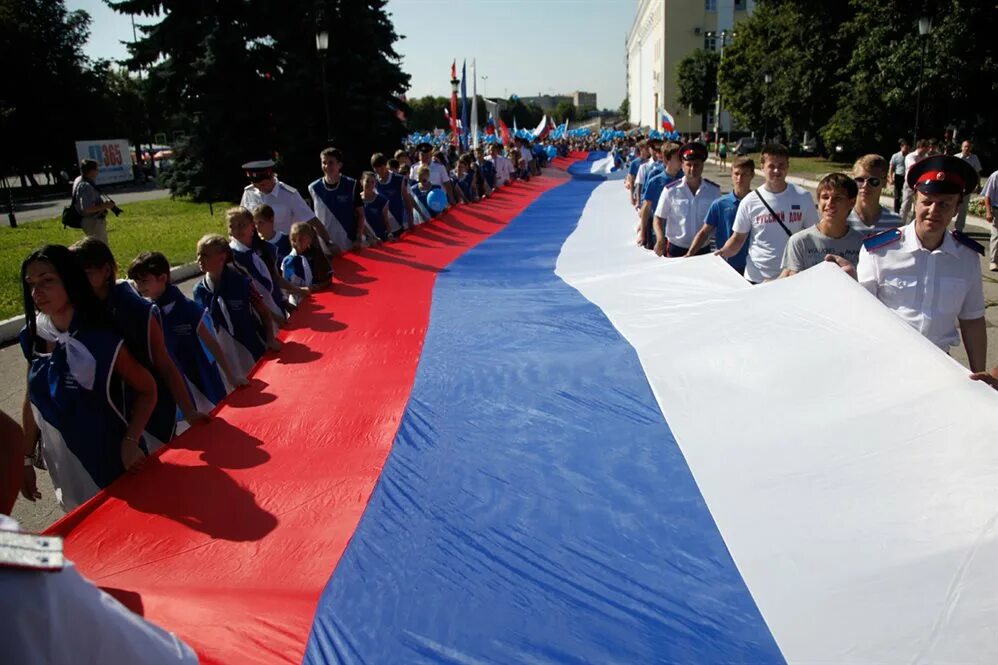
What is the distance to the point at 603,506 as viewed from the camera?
2740 millimetres

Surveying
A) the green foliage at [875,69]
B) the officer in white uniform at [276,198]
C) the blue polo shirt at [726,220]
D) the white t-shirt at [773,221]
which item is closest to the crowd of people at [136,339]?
the officer in white uniform at [276,198]

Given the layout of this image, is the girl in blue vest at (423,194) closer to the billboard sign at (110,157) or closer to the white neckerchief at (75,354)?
the white neckerchief at (75,354)

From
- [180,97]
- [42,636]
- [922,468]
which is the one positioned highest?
[180,97]

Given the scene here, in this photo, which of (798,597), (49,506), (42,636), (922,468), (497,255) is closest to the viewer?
(42,636)

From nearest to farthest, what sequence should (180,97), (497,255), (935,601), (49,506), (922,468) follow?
1. (935,601)
2. (922,468)
3. (49,506)
4. (497,255)
5. (180,97)

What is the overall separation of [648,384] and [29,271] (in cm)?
268

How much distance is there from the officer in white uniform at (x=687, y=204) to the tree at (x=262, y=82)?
1573cm

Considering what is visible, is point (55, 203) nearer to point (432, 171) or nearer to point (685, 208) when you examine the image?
point (432, 171)

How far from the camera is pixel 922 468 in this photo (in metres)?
2.34

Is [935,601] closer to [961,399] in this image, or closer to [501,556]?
[961,399]

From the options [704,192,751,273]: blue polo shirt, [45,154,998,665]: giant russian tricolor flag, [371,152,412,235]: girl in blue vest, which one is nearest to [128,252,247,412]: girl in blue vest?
[45,154,998,665]: giant russian tricolor flag

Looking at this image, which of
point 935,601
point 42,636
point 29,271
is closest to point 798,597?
point 935,601

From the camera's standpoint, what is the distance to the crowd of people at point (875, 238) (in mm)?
3355

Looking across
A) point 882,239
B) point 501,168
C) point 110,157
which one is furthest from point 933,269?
point 110,157
